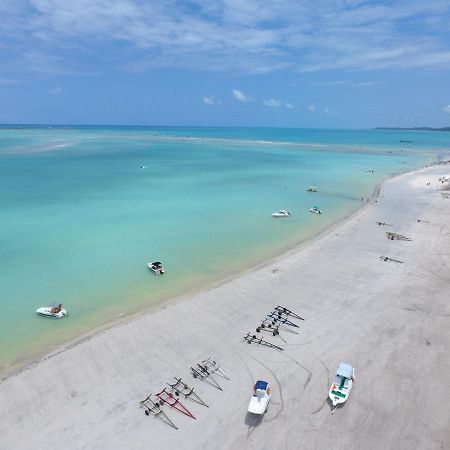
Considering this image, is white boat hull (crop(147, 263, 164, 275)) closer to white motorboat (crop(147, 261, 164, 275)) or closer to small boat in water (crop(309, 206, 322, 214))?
white motorboat (crop(147, 261, 164, 275))

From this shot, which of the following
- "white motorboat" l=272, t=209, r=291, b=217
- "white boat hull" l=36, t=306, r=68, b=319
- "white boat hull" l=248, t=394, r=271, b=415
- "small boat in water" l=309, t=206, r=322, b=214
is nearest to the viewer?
"white boat hull" l=248, t=394, r=271, b=415

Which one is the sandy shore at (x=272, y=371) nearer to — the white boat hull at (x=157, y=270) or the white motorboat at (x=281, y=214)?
the white boat hull at (x=157, y=270)

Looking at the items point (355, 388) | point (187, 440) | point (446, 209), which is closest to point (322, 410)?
point (355, 388)

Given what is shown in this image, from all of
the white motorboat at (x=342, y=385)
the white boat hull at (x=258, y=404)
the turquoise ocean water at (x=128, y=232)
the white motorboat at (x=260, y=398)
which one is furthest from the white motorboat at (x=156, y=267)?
the white motorboat at (x=342, y=385)

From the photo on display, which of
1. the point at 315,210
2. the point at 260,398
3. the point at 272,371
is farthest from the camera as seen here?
the point at 315,210

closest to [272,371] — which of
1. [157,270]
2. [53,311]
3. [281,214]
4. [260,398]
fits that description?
[260,398]

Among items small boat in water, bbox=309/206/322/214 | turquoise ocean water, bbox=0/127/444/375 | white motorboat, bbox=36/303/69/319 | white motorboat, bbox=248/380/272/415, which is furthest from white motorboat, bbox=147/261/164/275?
small boat in water, bbox=309/206/322/214

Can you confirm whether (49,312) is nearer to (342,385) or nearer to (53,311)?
(53,311)
